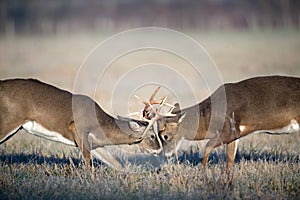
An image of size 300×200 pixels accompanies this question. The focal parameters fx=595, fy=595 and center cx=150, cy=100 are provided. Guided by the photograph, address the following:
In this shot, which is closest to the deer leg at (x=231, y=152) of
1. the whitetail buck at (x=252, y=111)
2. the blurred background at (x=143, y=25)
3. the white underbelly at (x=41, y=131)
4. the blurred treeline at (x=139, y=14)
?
the whitetail buck at (x=252, y=111)

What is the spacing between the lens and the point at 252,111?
11305 mm

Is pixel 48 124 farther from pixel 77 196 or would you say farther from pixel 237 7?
pixel 237 7

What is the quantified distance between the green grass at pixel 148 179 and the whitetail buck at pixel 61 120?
59 centimetres

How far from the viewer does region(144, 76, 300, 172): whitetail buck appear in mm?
11266

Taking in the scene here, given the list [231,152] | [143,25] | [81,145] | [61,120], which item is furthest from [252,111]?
[143,25]

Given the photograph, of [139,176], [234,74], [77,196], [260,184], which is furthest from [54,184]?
[234,74]

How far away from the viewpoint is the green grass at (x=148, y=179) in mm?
9055

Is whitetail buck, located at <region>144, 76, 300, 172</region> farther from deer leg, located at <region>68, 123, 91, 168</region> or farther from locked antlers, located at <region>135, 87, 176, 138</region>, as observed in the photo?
deer leg, located at <region>68, 123, 91, 168</region>

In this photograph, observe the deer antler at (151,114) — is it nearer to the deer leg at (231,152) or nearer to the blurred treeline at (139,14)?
the deer leg at (231,152)

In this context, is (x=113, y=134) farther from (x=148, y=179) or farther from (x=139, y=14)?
(x=139, y=14)

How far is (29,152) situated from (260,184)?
211 inches

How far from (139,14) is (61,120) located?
264 feet

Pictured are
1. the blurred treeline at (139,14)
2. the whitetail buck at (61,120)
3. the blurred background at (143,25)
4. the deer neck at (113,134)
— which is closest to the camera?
the whitetail buck at (61,120)

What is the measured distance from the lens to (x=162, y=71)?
110ft
